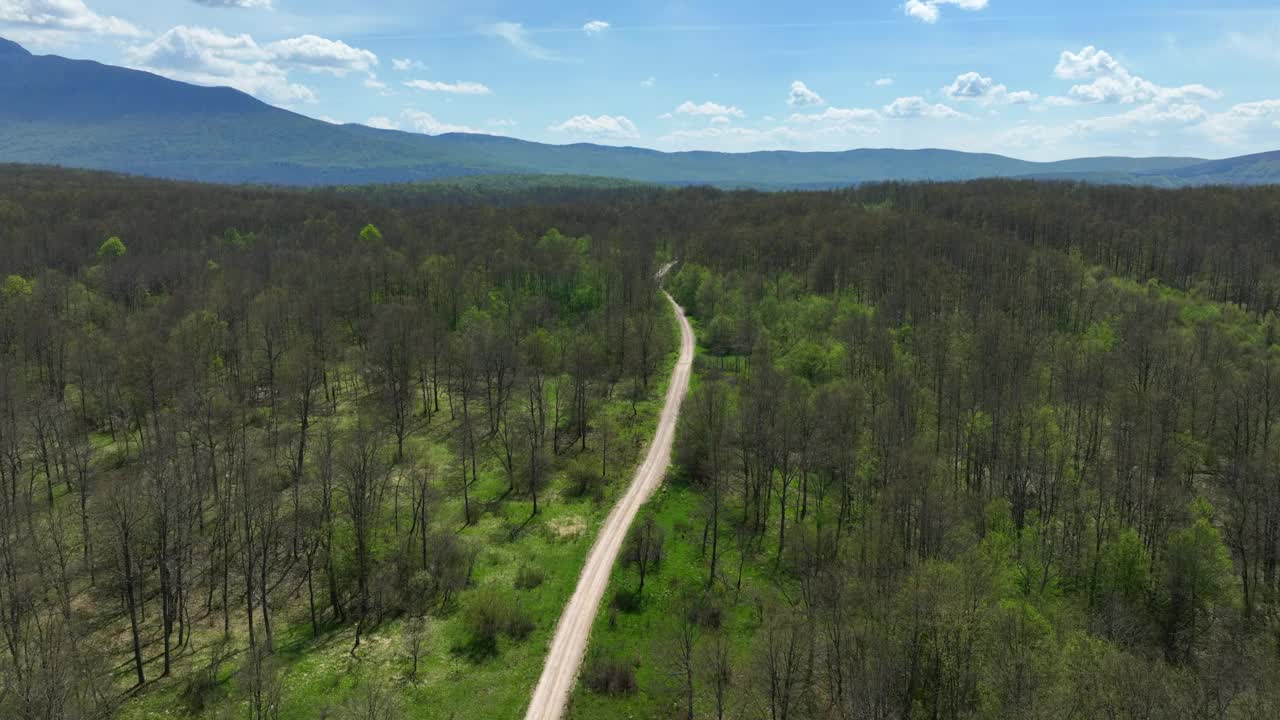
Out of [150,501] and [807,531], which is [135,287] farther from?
[807,531]

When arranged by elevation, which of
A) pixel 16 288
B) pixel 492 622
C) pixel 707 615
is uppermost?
pixel 16 288

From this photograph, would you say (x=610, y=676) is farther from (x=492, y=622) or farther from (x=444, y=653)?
(x=444, y=653)

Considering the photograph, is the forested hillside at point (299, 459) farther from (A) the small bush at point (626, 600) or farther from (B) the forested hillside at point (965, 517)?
(B) the forested hillside at point (965, 517)

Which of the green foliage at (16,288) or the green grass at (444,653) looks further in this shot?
the green foliage at (16,288)

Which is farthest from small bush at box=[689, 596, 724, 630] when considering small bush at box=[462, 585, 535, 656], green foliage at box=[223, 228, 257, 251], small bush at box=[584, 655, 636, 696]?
green foliage at box=[223, 228, 257, 251]

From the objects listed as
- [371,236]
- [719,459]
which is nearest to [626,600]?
[719,459]

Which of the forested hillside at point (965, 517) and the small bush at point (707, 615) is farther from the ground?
the forested hillside at point (965, 517)

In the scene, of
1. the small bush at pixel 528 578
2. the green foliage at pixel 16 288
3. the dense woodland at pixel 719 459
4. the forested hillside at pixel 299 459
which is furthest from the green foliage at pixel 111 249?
the small bush at pixel 528 578

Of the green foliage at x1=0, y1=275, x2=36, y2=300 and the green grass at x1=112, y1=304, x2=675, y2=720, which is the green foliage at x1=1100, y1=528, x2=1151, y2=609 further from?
the green foliage at x1=0, y1=275, x2=36, y2=300
